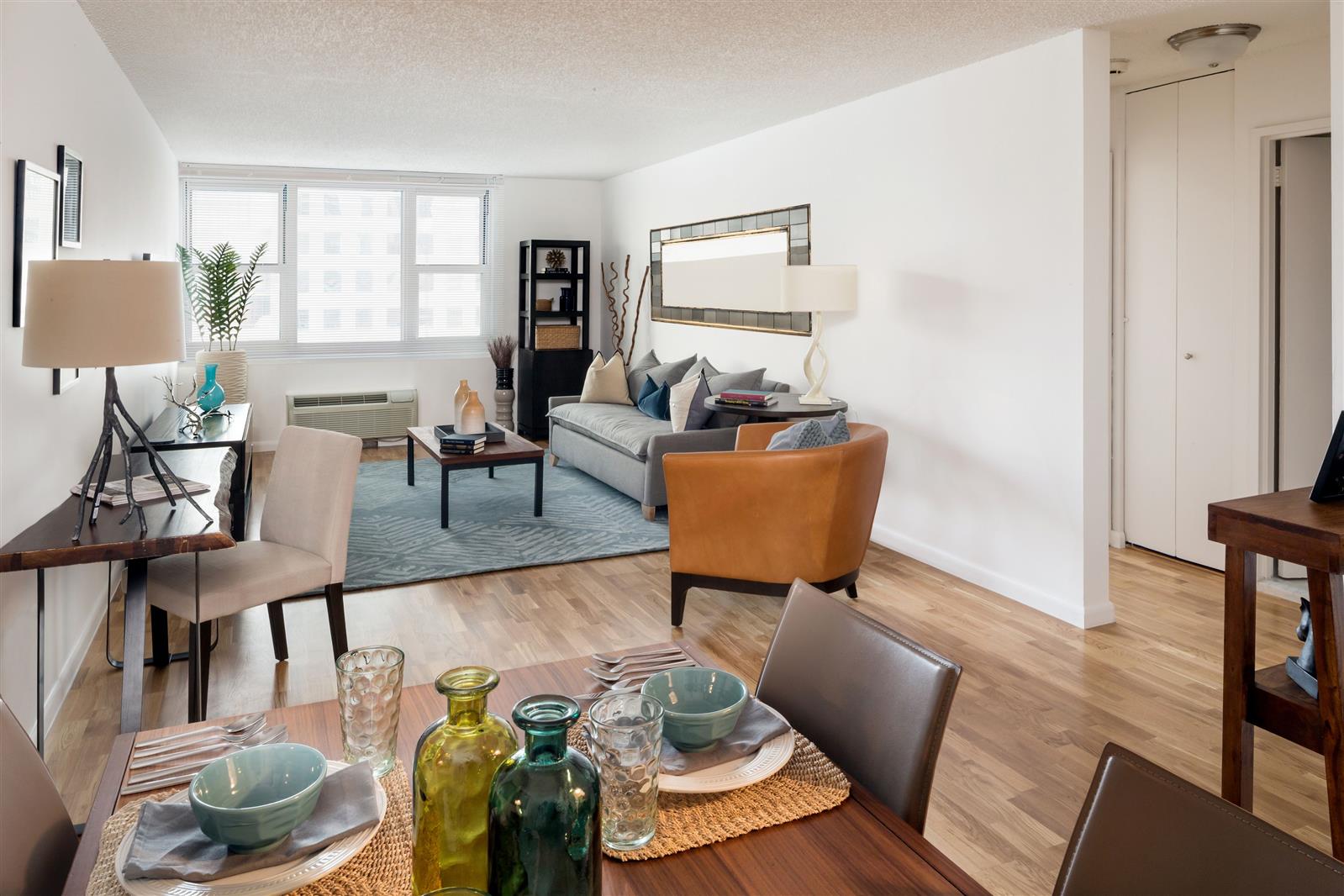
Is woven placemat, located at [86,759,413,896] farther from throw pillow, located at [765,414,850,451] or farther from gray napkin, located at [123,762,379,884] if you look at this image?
throw pillow, located at [765,414,850,451]

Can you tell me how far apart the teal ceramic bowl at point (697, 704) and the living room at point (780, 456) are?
2 centimetres

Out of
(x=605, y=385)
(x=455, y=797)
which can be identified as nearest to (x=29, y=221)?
(x=455, y=797)

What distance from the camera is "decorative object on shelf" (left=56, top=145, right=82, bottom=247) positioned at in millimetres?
3256

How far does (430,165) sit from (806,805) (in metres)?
7.88

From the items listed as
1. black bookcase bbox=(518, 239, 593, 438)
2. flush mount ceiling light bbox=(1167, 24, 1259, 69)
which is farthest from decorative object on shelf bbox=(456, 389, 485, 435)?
A: flush mount ceiling light bbox=(1167, 24, 1259, 69)

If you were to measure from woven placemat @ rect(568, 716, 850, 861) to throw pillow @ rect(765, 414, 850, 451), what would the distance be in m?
2.61

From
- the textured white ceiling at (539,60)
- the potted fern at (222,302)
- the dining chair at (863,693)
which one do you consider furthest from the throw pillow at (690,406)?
the dining chair at (863,693)

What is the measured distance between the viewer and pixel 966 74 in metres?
4.44

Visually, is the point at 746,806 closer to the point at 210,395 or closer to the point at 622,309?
the point at 210,395

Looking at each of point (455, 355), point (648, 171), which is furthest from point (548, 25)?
point (455, 355)

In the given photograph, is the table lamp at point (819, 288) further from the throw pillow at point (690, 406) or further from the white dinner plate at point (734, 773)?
the white dinner plate at point (734, 773)

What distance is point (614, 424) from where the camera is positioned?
6414mm

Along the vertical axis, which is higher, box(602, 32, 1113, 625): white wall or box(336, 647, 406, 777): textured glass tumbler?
box(602, 32, 1113, 625): white wall

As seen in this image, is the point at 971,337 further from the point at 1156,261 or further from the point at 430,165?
the point at 430,165
